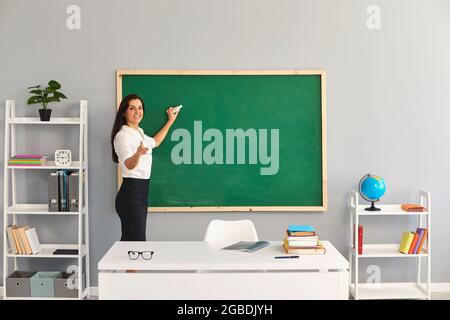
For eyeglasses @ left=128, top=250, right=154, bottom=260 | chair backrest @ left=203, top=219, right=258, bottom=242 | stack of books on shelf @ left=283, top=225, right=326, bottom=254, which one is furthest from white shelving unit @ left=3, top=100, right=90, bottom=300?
stack of books on shelf @ left=283, top=225, right=326, bottom=254

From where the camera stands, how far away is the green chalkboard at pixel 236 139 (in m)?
4.41

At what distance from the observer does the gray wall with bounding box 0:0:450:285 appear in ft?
14.5

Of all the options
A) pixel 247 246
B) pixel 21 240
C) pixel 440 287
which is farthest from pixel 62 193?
pixel 440 287

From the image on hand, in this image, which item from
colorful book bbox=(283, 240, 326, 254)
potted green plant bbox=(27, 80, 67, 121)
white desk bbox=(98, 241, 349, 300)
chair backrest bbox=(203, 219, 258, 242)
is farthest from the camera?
potted green plant bbox=(27, 80, 67, 121)

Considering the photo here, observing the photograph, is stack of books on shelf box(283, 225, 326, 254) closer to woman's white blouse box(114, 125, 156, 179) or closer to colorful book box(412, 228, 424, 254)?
woman's white blouse box(114, 125, 156, 179)

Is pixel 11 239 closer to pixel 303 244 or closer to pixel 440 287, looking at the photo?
pixel 303 244

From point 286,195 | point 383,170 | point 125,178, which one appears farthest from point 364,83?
point 125,178

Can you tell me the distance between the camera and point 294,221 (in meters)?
4.50

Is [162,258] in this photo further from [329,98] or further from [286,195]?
Result: [329,98]

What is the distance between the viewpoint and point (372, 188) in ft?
13.8

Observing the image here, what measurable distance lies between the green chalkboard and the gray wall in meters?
0.10

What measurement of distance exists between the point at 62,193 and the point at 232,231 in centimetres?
155

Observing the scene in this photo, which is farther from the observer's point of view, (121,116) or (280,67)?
(280,67)

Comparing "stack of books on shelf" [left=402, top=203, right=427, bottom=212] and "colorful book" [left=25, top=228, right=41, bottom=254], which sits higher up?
"stack of books on shelf" [left=402, top=203, right=427, bottom=212]
